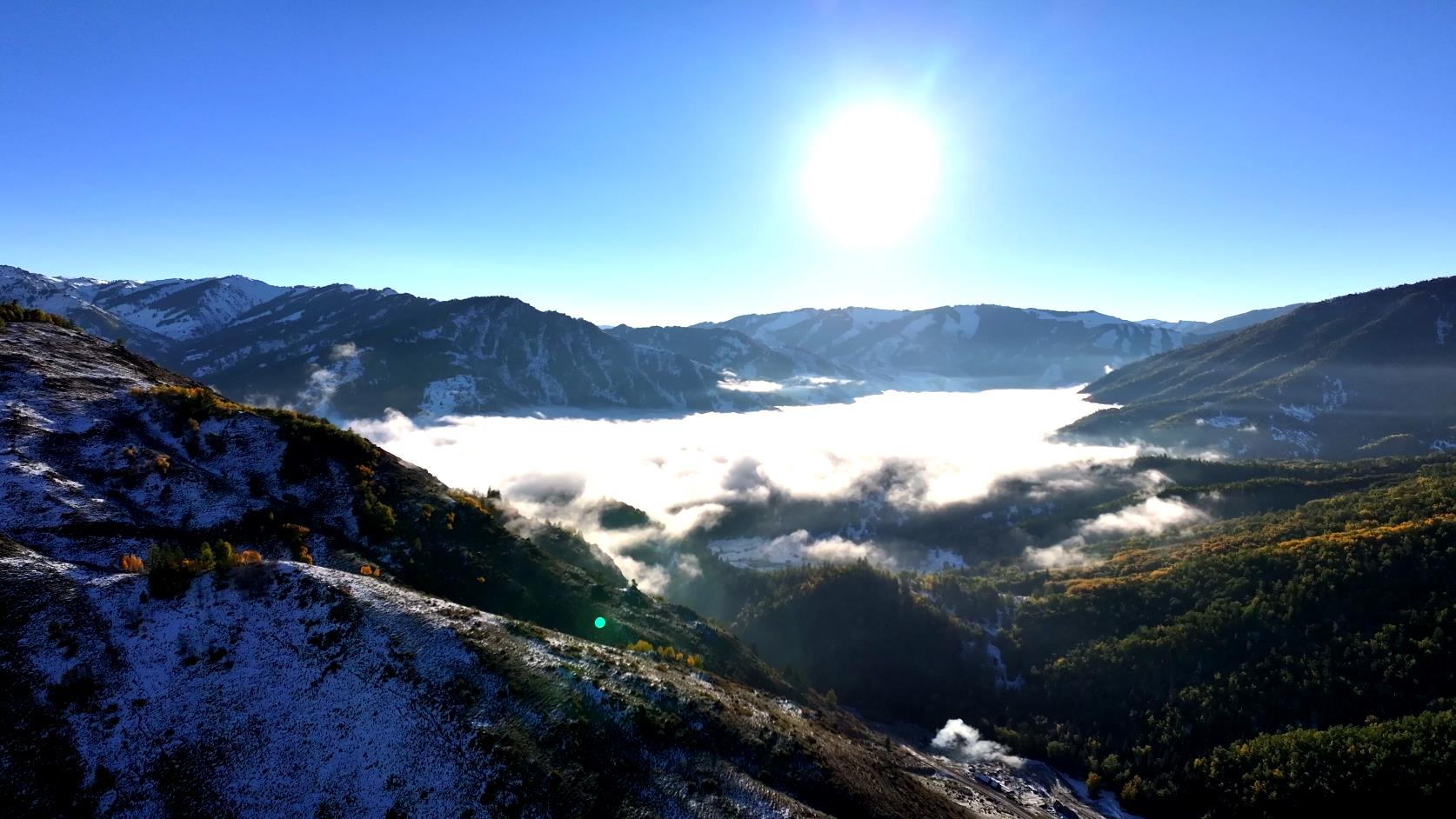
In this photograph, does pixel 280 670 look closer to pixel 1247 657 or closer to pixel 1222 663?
pixel 1222 663

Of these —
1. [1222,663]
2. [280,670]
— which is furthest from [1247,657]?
[280,670]

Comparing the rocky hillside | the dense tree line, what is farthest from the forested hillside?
the rocky hillside

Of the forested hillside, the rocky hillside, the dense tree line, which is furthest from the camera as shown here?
the dense tree line

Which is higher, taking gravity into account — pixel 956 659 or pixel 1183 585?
pixel 1183 585

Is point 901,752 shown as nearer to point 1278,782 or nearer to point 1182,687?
point 1278,782

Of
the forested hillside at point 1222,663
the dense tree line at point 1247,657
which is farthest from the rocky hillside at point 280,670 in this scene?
the dense tree line at point 1247,657

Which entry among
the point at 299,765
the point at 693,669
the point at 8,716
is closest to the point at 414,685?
the point at 299,765

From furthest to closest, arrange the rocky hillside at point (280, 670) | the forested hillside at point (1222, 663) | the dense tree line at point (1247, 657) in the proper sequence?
the dense tree line at point (1247, 657)
the forested hillside at point (1222, 663)
the rocky hillside at point (280, 670)

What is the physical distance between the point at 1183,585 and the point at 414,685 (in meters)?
192

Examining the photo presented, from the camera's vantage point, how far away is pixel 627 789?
4188cm

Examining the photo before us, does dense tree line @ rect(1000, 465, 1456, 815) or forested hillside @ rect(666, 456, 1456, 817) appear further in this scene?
dense tree line @ rect(1000, 465, 1456, 815)

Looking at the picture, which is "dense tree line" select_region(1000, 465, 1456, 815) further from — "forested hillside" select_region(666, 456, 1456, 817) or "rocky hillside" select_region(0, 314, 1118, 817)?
"rocky hillside" select_region(0, 314, 1118, 817)

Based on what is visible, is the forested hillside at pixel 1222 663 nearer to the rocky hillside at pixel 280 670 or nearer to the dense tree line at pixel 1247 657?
the dense tree line at pixel 1247 657

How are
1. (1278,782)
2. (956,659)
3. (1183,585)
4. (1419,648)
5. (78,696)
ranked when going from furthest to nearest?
(956,659)
(1183,585)
(1419,648)
(1278,782)
(78,696)
